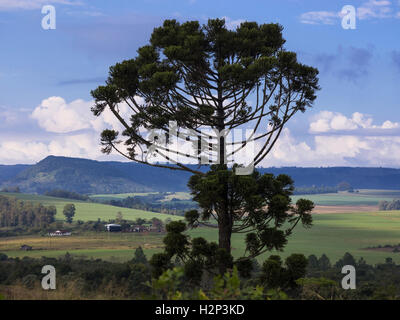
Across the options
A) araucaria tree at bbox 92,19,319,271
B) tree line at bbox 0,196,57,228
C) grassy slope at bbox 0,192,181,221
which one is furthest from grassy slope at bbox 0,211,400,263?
araucaria tree at bbox 92,19,319,271

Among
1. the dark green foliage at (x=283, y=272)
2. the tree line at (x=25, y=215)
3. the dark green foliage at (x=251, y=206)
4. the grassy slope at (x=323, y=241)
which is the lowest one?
the grassy slope at (x=323, y=241)

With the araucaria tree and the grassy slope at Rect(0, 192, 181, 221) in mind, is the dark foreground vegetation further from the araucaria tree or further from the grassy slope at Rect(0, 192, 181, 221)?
the grassy slope at Rect(0, 192, 181, 221)

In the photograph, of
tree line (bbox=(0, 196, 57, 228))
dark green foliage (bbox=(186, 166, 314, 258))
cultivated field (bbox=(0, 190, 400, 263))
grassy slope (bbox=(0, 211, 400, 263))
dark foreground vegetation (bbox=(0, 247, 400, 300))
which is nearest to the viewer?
dark foreground vegetation (bbox=(0, 247, 400, 300))

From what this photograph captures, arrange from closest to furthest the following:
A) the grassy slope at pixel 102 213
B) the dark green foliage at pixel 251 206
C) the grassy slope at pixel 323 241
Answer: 1. the dark green foliage at pixel 251 206
2. the grassy slope at pixel 323 241
3. the grassy slope at pixel 102 213

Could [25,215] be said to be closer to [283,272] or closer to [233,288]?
[283,272]

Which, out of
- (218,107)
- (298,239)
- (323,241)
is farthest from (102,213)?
(218,107)

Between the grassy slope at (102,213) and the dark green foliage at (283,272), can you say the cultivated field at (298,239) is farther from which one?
the dark green foliage at (283,272)

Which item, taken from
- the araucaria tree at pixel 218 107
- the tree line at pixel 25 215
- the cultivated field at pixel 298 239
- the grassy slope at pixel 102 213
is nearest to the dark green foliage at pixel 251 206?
the araucaria tree at pixel 218 107

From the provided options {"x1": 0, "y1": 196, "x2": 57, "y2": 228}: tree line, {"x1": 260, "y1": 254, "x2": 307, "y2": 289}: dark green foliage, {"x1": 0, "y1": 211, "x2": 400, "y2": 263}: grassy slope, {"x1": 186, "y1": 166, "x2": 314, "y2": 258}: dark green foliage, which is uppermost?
{"x1": 186, "y1": 166, "x2": 314, "y2": 258}: dark green foliage

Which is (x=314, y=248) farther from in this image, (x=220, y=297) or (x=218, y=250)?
(x=220, y=297)

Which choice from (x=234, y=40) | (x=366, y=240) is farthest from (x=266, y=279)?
(x=366, y=240)

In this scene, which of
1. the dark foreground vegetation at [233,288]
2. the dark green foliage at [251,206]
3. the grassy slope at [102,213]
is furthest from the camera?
the grassy slope at [102,213]

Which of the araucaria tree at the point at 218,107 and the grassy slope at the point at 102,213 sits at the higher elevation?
the araucaria tree at the point at 218,107
